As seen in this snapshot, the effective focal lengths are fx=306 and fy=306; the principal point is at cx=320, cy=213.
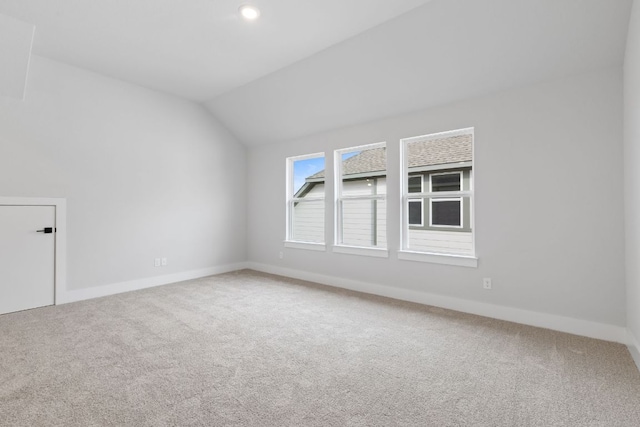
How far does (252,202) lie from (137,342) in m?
3.61

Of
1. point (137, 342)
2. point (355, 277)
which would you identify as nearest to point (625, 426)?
point (355, 277)

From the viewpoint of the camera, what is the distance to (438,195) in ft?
12.5

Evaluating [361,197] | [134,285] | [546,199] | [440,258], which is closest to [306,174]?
[361,197]

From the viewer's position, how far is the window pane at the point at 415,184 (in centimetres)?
407

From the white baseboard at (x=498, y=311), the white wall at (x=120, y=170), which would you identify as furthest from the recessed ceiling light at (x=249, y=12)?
the white baseboard at (x=498, y=311)

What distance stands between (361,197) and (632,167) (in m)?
2.85

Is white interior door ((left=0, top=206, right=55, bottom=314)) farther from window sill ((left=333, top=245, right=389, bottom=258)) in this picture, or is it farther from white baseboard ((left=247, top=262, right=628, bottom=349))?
window sill ((left=333, top=245, right=389, bottom=258))

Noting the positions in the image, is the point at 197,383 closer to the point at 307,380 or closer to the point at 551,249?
the point at 307,380

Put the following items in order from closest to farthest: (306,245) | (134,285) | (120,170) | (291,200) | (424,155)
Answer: (424,155) < (120,170) < (134,285) < (306,245) < (291,200)

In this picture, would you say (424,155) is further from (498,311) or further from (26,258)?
(26,258)

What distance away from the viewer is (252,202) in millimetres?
6059

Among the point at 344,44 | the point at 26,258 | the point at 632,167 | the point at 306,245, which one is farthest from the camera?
the point at 306,245

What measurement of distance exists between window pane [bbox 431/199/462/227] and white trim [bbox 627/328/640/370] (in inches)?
67.3

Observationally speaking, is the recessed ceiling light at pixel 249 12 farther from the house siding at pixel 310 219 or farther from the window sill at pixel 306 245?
the window sill at pixel 306 245
